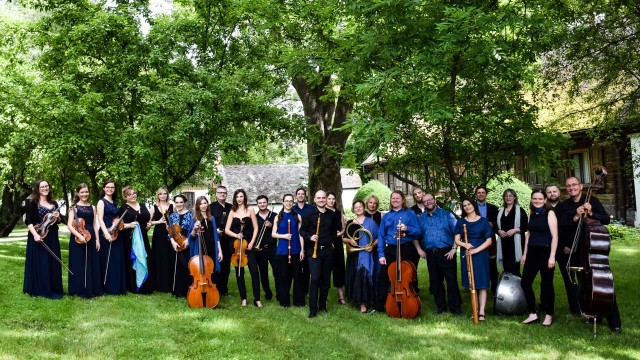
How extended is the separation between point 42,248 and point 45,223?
17.7 inches

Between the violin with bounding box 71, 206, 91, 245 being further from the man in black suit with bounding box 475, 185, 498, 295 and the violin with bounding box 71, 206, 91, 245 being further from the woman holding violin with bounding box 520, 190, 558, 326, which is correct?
the woman holding violin with bounding box 520, 190, 558, 326

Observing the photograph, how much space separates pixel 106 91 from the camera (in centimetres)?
1287

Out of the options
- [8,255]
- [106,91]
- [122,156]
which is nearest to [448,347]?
[122,156]

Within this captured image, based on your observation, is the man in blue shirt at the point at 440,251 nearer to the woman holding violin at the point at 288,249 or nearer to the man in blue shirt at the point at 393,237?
the man in blue shirt at the point at 393,237

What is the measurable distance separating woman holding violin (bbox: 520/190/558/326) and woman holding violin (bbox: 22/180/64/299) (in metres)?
6.94

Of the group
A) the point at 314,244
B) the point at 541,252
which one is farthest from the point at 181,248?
the point at 541,252

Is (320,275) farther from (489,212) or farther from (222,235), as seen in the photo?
(489,212)

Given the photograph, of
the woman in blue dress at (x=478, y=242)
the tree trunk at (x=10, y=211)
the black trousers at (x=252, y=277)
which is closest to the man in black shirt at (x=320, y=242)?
the black trousers at (x=252, y=277)

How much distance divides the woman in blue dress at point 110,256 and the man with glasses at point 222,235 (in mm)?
1581

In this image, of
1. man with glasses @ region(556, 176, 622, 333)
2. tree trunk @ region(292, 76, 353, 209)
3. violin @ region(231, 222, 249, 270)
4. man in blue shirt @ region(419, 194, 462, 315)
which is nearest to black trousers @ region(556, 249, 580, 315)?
man with glasses @ region(556, 176, 622, 333)

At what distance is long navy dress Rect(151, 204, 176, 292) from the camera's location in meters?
9.24

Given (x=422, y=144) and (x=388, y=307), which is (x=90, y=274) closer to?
(x=388, y=307)

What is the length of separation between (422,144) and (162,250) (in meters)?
4.79

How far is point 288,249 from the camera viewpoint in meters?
8.43
